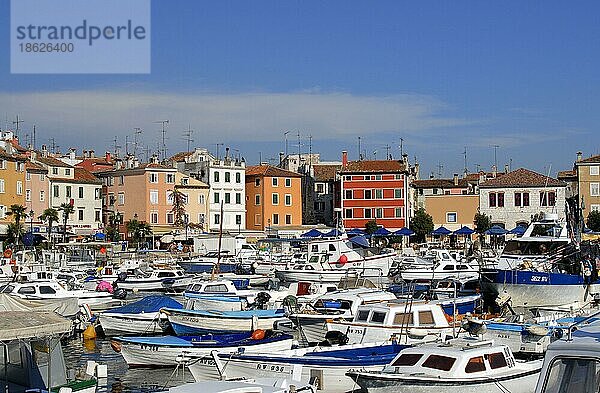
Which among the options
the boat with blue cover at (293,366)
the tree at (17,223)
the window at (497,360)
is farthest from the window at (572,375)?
the tree at (17,223)

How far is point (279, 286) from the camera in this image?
139ft

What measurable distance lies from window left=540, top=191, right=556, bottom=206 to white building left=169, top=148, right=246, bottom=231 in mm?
25965

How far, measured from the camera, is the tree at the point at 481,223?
78.1 metres

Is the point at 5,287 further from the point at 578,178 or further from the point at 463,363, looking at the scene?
the point at 578,178

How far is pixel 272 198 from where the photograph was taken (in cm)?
8375

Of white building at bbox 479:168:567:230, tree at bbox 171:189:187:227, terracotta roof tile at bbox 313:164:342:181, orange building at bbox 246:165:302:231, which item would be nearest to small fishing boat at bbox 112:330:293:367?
tree at bbox 171:189:187:227

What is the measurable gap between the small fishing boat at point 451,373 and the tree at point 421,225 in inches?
2476

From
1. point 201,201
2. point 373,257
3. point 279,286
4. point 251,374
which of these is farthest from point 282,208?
point 251,374

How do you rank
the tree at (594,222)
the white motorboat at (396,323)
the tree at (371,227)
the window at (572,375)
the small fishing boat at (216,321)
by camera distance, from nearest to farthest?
1. the window at (572,375)
2. the white motorboat at (396,323)
3. the small fishing boat at (216,321)
4. the tree at (594,222)
5. the tree at (371,227)

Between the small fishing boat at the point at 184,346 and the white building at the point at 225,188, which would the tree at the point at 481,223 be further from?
the small fishing boat at the point at 184,346

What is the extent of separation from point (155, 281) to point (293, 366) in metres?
24.3

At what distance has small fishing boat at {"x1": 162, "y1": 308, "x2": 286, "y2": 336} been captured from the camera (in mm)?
26562

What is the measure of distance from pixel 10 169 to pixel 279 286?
35289 millimetres

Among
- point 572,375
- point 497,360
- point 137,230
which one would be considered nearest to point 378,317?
point 497,360
